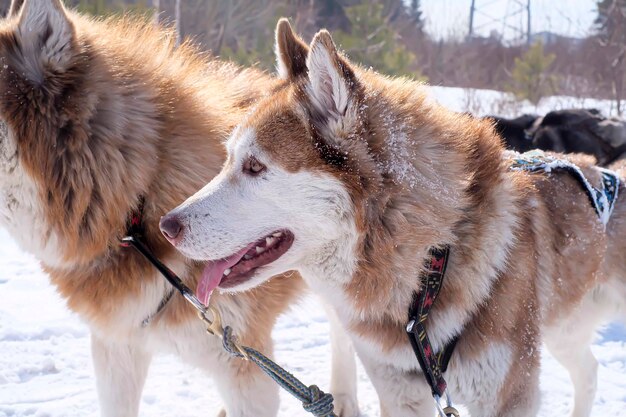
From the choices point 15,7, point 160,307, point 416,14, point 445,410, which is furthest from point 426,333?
point 416,14

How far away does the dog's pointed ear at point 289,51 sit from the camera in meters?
2.21

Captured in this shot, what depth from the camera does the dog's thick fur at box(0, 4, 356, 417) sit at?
2102 mm

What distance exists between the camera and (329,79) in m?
1.86

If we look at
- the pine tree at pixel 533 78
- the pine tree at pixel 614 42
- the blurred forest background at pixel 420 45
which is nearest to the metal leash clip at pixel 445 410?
the blurred forest background at pixel 420 45

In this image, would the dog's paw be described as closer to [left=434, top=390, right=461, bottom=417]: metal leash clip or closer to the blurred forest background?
[left=434, top=390, right=461, bottom=417]: metal leash clip

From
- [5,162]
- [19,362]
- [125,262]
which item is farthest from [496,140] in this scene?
[19,362]

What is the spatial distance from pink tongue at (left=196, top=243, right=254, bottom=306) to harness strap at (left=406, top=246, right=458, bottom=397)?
0.61 m

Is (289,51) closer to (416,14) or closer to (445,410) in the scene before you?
(445,410)

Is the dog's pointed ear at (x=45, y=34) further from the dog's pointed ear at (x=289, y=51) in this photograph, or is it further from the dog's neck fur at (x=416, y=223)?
the dog's neck fur at (x=416, y=223)

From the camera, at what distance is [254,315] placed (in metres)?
2.40

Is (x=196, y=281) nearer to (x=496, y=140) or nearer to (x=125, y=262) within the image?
(x=125, y=262)

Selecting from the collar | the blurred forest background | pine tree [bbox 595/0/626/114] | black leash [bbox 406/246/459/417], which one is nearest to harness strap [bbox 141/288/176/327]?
the collar

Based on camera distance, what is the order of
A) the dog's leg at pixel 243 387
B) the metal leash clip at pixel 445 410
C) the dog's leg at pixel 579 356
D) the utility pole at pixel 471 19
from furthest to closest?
1. the utility pole at pixel 471 19
2. the dog's leg at pixel 579 356
3. the dog's leg at pixel 243 387
4. the metal leash clip at pixel 445 410

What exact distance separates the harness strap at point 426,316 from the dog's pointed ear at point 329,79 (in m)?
0.60
